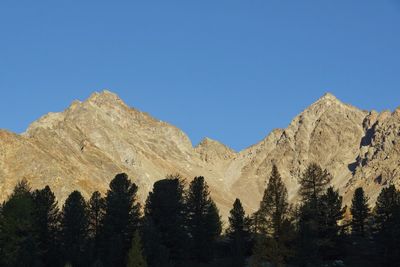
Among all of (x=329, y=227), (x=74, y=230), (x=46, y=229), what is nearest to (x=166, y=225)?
(x=74, y=230)

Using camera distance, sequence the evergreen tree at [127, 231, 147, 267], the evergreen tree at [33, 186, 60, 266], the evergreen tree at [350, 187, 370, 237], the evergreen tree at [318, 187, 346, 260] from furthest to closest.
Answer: the evergreen tree at [350, 187, 370, 237]
the evergreen tree at [318, 187, 346, 260]
the evergreen tree at [33, 186, 60, 266]
the evergreen tree at [127, 231, 147, 267]

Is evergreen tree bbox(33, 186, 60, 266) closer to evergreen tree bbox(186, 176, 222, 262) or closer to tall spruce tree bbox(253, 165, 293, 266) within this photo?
evergreen tree bbox(186, 176, 222, 262)

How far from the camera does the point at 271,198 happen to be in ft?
274

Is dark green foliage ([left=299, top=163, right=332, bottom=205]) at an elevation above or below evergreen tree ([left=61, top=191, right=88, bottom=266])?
above

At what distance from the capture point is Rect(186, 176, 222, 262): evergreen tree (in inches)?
3637

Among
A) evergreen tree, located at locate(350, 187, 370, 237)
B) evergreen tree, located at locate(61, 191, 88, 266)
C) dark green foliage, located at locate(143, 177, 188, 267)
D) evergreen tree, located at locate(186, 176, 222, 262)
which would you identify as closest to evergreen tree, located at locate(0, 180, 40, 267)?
evergreen tree, located at locate(61, 191, 88, 266)

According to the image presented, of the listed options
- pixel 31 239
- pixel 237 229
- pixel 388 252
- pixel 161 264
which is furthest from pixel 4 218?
pixel 388 252

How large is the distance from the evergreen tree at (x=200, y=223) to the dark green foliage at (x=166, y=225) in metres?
2.07

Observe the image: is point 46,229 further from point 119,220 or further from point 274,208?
point 274,208

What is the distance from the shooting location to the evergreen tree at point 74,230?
8362cm

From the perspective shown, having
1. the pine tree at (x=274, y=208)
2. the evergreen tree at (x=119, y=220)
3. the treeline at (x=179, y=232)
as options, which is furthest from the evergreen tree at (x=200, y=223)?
the pine tree at (x=274, y=208)

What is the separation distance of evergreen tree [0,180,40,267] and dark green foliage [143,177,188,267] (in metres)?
14.3

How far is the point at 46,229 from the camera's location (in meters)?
88.6

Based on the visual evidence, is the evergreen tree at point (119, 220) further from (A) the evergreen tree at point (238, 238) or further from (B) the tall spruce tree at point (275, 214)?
(B) the tall spruce tree at point (275, 214)
